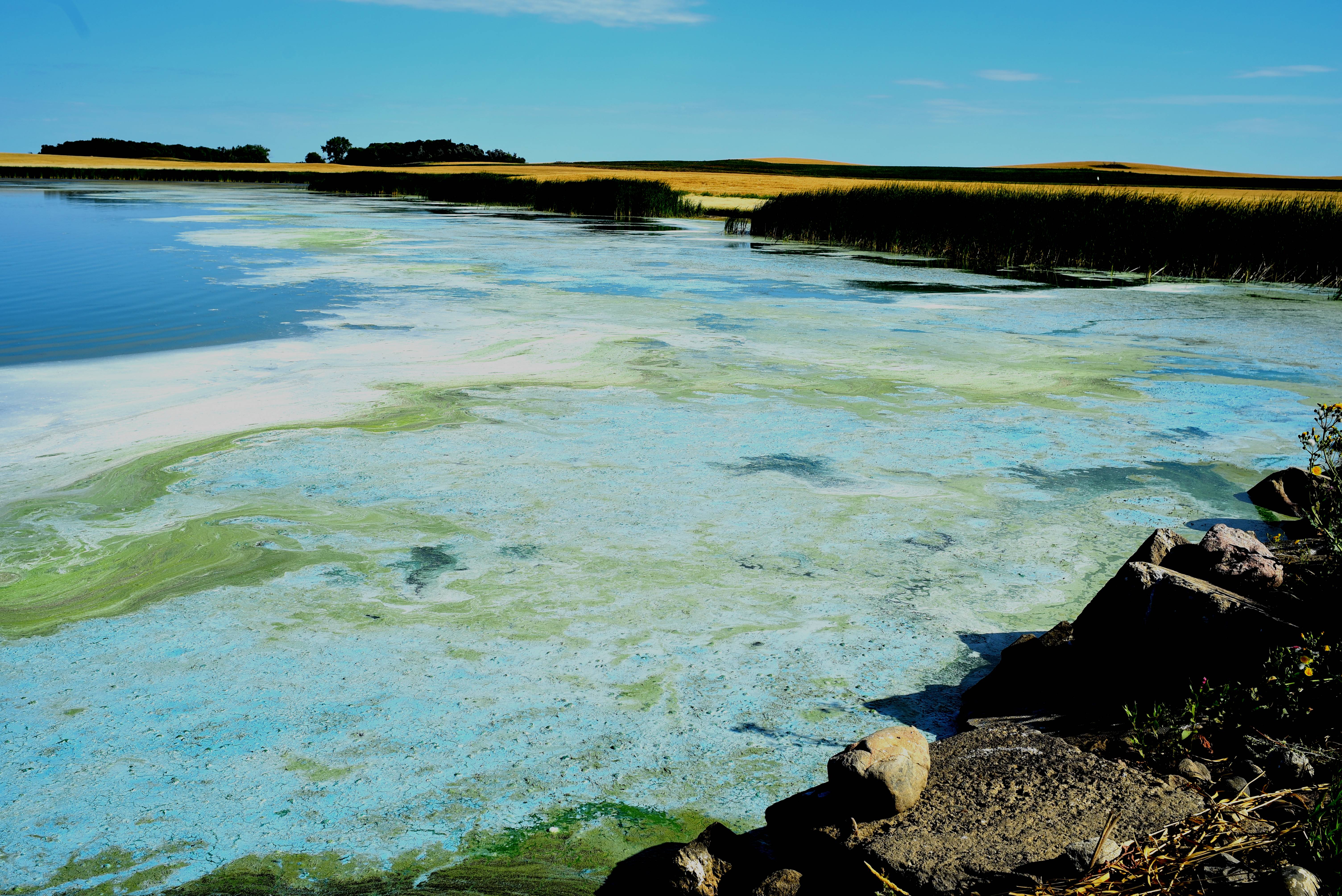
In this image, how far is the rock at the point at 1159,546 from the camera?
3.30 m

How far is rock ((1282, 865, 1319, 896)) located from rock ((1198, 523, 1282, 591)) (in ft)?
4.73

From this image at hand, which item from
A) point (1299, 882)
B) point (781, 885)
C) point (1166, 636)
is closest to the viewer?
point (1299, 882)

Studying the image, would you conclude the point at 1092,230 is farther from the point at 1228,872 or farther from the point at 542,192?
the point at 542,192

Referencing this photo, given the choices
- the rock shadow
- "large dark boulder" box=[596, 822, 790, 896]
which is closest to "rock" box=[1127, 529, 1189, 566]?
the rock shadow

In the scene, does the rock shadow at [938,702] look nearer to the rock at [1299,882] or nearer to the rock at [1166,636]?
the rock at [1166,636]

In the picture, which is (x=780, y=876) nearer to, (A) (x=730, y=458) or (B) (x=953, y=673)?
(B) (x=953, y=673)

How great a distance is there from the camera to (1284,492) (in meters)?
4.80

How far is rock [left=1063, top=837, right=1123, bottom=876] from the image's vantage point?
6.11 ft

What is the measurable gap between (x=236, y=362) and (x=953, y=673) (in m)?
6.27

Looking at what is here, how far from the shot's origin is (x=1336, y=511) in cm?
306

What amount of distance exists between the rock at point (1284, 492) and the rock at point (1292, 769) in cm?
280

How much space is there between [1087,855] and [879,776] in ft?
1.35

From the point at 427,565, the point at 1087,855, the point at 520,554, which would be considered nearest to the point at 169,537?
the point at 427,565

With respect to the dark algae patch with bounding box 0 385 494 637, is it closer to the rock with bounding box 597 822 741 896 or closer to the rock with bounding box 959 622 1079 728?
the rock with bounding box 597 822 741 896
